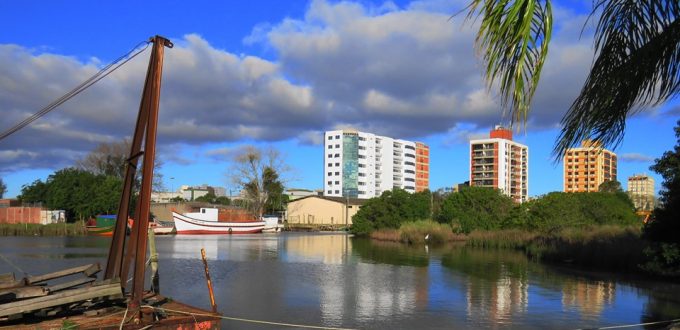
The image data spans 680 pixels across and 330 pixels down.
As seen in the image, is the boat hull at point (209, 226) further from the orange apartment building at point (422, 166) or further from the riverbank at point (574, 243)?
the orange apartment building at point (422, 166)

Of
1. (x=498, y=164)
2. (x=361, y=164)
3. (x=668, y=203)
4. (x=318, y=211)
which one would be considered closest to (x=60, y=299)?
(x=668, y=203)

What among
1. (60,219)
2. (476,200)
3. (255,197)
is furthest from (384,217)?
(60,219)

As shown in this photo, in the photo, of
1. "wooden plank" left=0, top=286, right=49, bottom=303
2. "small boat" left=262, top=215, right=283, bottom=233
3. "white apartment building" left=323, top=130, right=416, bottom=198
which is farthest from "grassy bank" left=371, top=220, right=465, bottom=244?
"white apartment building" left=323, top=130, right=416, bottom=198

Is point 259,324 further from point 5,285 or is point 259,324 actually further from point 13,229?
point 13,229

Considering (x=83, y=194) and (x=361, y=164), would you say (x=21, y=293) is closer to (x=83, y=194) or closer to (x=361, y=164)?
(x=83, y=194)

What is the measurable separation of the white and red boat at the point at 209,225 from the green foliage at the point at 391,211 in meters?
Result: 15.3

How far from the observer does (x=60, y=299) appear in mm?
10172

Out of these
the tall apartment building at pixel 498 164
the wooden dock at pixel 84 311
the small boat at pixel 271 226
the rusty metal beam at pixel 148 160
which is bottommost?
the small boat at pixel 271 226

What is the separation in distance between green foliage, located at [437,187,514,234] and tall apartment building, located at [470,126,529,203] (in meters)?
95.8

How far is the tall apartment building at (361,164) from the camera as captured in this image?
168 m

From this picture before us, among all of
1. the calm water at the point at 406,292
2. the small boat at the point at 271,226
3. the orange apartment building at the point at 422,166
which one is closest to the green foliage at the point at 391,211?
the small boat at the point at 271,226

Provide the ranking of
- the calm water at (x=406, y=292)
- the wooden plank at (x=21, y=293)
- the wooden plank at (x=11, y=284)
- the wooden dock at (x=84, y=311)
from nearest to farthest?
the wooden dock at (x=84, y=311), the wooden plank at (x=21, y=293), the wooden plank at (x=11, y=284), the calm water at (x=406, y=292)

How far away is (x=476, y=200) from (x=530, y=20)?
61478mm

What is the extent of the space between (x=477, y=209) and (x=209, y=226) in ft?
118
